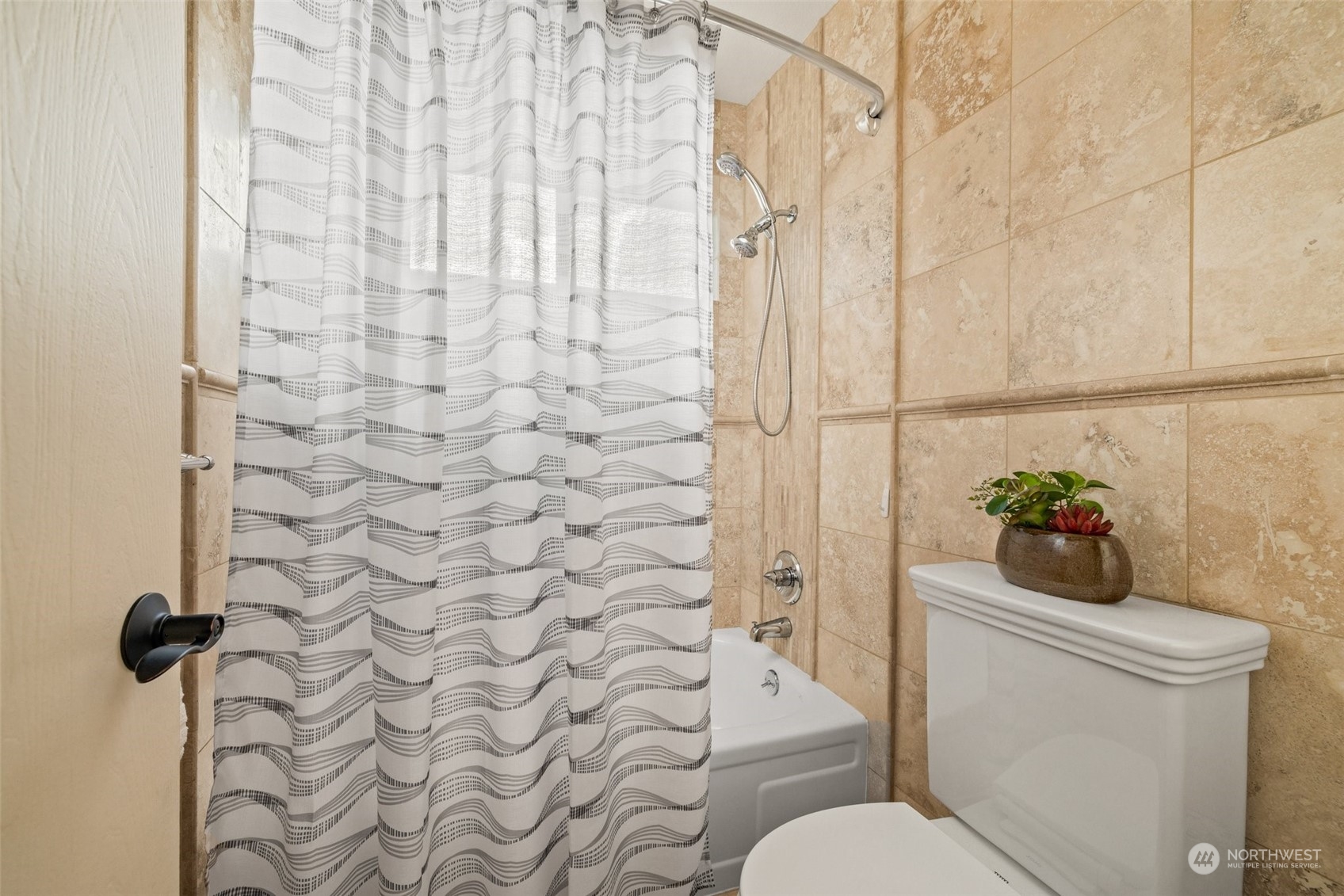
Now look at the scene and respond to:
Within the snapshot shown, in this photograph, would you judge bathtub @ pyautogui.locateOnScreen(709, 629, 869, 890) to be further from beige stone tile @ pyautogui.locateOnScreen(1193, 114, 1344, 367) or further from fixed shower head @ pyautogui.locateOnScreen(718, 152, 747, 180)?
fixed shower head @ pyautogui.locateOnScreen(718, 152, 747, 180)

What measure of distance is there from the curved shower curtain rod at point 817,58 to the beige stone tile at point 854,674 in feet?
4.75

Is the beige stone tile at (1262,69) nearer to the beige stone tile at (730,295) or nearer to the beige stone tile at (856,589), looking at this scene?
the beige stone tile at (856,589)

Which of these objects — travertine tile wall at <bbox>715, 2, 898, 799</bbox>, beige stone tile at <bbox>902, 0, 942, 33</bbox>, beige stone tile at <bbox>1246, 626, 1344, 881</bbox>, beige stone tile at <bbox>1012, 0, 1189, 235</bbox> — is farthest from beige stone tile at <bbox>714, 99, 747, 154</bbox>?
beige stone tile at <bbox>1246, 626, 1344, 881</bbox>

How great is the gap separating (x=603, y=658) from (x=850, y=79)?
1533 millimetres

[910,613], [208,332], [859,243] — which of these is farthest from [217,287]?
[910,613]

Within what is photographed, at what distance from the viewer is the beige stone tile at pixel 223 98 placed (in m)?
0.87

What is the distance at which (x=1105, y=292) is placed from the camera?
968mm

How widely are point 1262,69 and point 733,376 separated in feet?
5.40

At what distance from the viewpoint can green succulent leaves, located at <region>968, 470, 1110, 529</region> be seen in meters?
0.89

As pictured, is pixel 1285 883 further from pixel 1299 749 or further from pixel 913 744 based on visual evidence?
pixel 913 744

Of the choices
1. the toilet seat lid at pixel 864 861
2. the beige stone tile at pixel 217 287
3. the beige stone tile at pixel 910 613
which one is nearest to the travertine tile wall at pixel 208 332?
the beige stone tile at pixel 217 287

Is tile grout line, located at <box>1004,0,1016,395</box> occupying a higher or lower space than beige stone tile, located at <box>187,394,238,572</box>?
higher

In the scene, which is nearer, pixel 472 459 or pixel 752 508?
pixel 472 459

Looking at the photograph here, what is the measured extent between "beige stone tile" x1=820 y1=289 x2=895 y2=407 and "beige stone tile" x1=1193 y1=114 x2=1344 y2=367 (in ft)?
2.14
